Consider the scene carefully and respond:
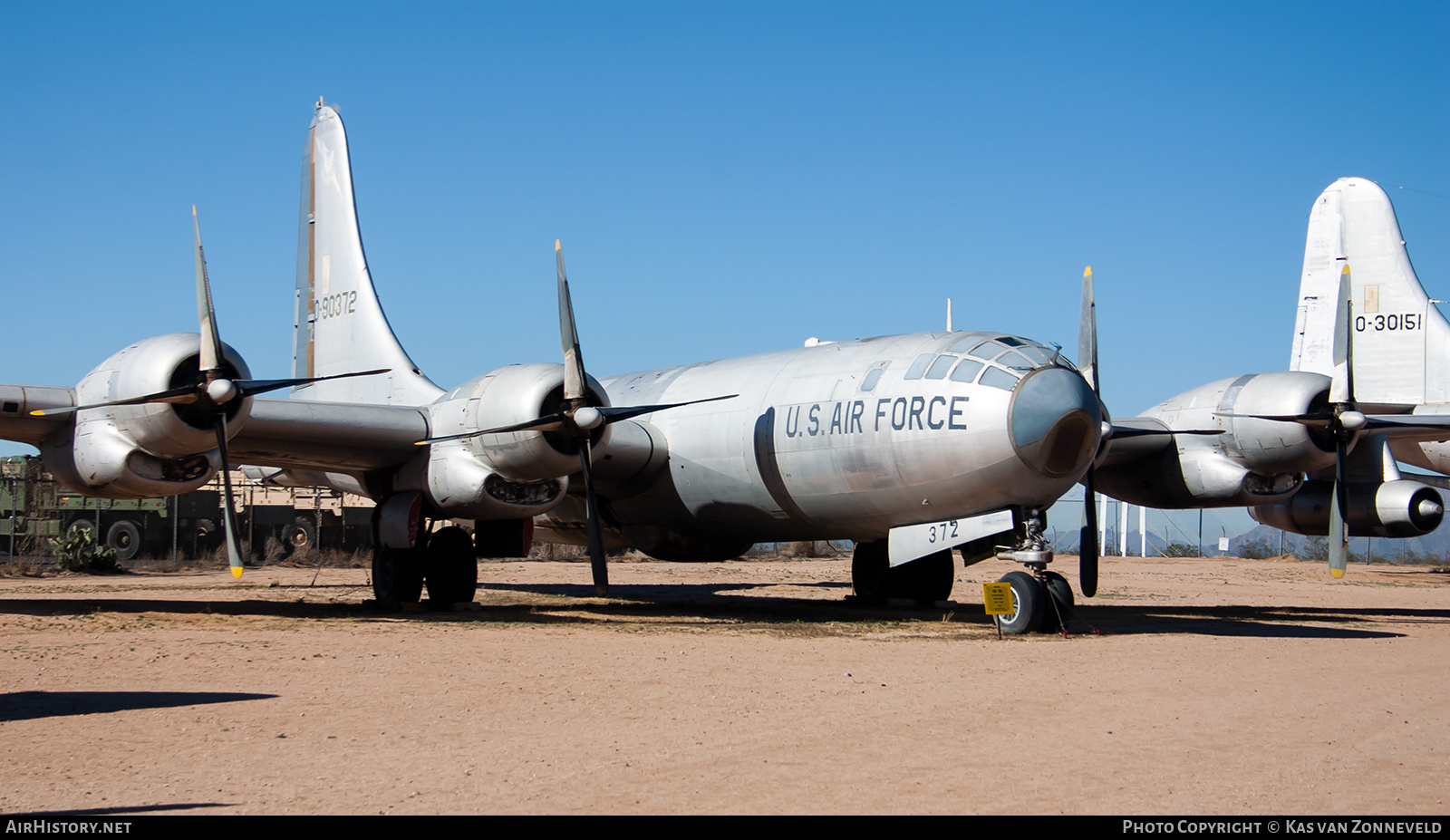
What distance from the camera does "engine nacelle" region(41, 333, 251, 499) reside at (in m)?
13.9

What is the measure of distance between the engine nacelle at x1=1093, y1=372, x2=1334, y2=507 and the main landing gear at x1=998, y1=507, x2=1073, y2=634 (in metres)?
3.55

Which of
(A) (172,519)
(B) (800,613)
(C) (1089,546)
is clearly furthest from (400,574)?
(A) (172,519)

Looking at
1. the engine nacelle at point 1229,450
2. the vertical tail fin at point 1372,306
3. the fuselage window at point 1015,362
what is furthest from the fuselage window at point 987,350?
the vertical tail fin at point 1372,306

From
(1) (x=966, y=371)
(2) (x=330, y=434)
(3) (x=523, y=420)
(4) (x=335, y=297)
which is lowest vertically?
(2) (x=330, y=434)

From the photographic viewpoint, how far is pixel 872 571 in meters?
19.4

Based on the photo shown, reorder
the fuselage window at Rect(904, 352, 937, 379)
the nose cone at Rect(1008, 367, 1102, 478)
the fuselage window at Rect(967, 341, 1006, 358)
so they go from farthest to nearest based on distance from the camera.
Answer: the fuselage window at Rect(904, 352, 937, 379) < the fuselage window at Rect(967, 341, 1006, 358) < the nose cone at Rect(1008, 367, 1102, 478)

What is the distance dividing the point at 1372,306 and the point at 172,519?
106 feet

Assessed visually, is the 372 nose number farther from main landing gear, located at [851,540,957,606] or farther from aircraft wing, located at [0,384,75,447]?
aircraft wing, located at [0,384,75,447]

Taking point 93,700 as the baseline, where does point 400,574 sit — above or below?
above

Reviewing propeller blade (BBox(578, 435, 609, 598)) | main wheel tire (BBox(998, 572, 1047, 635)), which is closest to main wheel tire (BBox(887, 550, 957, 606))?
main wheel tire (BBox(998, 572, 1047, 635))

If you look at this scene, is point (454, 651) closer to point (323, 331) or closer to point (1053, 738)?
point (1053, 738)

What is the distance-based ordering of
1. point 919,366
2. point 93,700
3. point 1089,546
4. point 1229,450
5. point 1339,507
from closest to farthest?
point 93,700 < point 919,366 < point 1089,546 < point 1339,507 < point 1229,450

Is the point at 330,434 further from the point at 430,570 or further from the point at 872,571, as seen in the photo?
the point at 872,571

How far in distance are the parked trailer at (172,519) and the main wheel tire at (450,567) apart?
1654 cm
